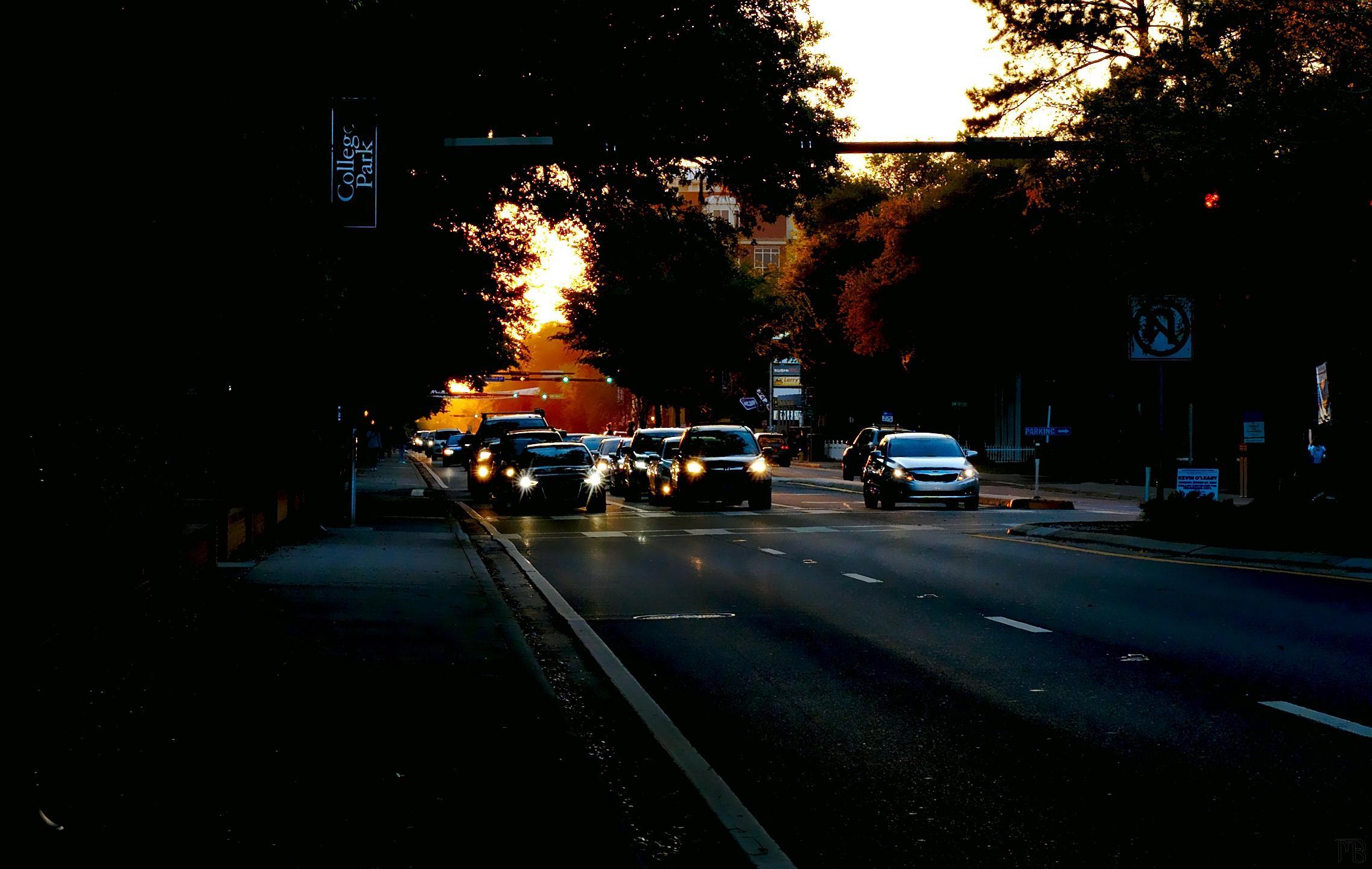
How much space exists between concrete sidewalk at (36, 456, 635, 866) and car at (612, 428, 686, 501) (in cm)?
2680

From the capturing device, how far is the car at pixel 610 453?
43.3 meters

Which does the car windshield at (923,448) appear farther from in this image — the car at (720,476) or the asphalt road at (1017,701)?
the asphalt road at (1017,701)

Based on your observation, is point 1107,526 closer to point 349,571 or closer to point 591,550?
point 591,550

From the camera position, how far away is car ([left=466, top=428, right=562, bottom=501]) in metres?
33.5

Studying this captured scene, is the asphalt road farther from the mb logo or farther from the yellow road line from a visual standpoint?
the yellow road line

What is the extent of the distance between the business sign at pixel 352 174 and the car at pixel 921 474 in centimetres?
1864

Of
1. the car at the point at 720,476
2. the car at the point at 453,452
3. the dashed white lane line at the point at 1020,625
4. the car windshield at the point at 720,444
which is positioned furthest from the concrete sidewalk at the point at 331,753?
the car at the point at 453,452

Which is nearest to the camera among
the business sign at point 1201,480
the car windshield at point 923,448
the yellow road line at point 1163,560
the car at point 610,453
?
the yellow road line at point 1163,560

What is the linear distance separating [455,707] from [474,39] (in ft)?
32.2

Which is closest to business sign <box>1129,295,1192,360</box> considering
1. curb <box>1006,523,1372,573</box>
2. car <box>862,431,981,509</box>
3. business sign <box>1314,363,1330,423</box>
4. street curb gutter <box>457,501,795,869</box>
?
business sign <box>1314,363,1330,423</box>

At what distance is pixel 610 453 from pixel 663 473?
13204 millimetres

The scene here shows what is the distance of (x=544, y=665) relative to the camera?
10.5 metres

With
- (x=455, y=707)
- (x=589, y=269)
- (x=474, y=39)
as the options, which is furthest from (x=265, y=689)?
(x=589, y=269)

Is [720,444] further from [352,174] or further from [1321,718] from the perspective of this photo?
[1321,718]
